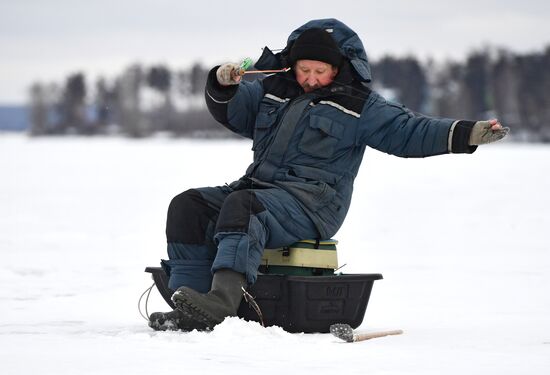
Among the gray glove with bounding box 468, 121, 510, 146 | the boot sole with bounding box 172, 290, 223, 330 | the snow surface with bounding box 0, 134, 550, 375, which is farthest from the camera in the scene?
the gray glove with bounding box 468, 121, 510, 146

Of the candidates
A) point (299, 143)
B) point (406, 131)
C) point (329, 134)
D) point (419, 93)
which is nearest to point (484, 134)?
point (406, 131)

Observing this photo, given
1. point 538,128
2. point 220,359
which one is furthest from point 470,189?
point 538,128

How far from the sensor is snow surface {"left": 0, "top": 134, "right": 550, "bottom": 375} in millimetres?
3807

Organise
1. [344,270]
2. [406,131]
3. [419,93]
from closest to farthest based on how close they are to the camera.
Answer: [406,131] < [344,270] < [419,93]

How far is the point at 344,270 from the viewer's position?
7664 mm

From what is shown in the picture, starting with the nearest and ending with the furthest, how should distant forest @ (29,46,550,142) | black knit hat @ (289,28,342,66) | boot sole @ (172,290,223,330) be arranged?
boot sole @ (172,290,223,330) < black knit hat @ (289,28,342,66) < distant forest @ (29,46,550,142)

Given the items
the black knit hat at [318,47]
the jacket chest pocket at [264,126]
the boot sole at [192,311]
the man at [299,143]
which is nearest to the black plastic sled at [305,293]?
the man at [299,143]

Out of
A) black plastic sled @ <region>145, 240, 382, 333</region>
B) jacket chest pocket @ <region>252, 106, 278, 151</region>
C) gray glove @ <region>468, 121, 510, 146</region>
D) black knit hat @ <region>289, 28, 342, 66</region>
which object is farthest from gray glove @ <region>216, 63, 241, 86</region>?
gray glove @ <region>468, 121, 510, 146</region>

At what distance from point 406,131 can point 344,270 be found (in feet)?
9.56

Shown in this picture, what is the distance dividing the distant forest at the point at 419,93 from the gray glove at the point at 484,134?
222 feet

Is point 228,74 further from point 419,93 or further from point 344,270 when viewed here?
point 419,93

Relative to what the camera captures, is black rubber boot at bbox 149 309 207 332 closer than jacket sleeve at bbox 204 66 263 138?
Yes

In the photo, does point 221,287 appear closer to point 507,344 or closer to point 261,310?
point 261,310

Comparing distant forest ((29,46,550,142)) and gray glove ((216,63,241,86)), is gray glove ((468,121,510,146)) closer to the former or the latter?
gray glove ((216,63,241,86))
